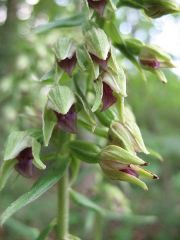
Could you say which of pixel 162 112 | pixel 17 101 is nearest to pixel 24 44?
pixel 17 101

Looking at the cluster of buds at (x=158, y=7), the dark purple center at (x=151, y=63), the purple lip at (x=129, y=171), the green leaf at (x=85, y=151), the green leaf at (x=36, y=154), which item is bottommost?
the green leaf at (x=85, y=151)

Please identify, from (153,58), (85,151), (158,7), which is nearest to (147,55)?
(153,58)

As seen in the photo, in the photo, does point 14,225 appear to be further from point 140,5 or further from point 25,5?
point 25,5

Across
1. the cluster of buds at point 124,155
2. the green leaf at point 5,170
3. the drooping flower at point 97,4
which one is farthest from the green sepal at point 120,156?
the drooping flower at point 97,4

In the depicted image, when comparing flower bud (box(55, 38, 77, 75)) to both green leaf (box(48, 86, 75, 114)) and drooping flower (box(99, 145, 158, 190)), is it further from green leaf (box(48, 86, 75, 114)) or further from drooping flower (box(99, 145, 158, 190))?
drooping flower (box(99, 145, 158, 190))

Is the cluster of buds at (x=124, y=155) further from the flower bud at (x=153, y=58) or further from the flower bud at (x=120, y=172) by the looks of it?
the flower bud at (x=153, y=58)

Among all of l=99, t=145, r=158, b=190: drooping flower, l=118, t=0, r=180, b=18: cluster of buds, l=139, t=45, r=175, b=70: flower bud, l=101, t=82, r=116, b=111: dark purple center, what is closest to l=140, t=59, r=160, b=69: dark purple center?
l=139, t=45, r=175, b=70: flower bud
